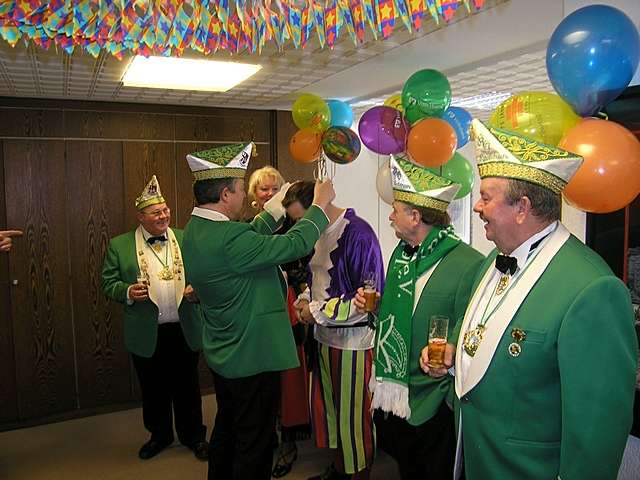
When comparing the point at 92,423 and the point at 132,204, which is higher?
the point at 132,204

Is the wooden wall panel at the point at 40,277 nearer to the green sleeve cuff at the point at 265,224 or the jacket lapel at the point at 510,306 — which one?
the green sleeve cuff at the point at 265,224

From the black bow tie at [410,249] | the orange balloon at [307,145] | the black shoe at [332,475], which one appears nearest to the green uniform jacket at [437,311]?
the black bow tie at [410,249]

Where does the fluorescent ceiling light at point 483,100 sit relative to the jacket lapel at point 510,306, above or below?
above

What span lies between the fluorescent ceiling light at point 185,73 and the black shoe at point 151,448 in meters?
2.21

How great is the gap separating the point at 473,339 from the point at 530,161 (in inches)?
20.4

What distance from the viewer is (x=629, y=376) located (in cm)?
132

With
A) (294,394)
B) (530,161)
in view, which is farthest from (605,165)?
(294,394)

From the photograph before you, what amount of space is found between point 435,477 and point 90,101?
3.39m

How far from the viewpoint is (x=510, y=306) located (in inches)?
57.7

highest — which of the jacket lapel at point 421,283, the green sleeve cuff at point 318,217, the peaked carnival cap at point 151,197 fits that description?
the peaked carnival cap at point 151,197

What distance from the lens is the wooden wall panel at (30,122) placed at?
3.69 meters

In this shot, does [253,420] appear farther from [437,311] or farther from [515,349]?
[515,349]

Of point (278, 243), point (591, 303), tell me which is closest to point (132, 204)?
point (278, 243)

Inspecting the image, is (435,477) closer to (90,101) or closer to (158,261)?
(158,261)
